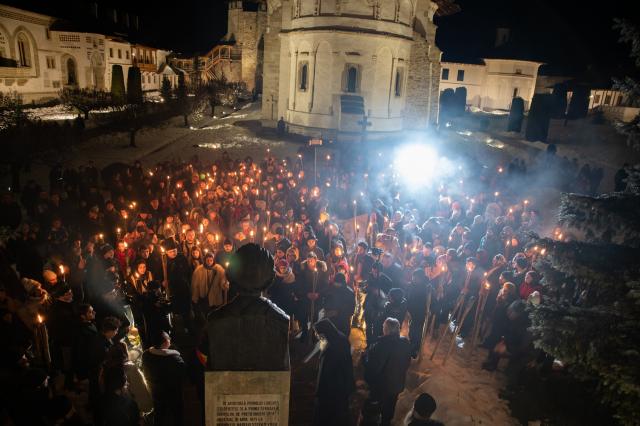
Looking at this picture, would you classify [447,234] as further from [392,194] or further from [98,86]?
[98,86]

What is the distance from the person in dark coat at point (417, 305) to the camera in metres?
7.45

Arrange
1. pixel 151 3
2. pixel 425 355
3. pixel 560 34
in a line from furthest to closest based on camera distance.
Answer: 1. pixel 151 3
2. pixel 560 34
3. pixel 425 355

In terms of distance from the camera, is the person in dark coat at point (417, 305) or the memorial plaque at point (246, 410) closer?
the memorial plaque at point (246, 410)

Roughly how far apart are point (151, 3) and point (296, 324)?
7102cm

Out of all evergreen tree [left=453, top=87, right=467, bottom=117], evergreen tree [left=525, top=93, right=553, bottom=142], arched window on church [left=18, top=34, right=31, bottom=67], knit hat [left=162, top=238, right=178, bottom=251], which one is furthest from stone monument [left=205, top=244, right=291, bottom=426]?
arched window on church [left=18, top=34, right=31, bottom=67]

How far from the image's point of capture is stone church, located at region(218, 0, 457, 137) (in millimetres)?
26234

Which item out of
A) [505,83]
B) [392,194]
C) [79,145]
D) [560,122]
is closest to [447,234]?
[392,194]

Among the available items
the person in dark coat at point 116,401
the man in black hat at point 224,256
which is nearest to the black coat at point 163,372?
the person in dark coat at point 116,401

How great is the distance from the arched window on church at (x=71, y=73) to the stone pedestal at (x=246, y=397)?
44928 mm

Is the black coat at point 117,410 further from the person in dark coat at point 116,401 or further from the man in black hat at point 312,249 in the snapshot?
the man in black hat at point 312,249

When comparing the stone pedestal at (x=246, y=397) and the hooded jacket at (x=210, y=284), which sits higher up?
the stone pedestal at (x=246, y=397)

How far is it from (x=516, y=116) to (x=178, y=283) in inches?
1105

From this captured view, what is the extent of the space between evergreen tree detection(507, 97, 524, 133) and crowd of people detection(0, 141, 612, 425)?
58.3 ft

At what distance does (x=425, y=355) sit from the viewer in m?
7.90
